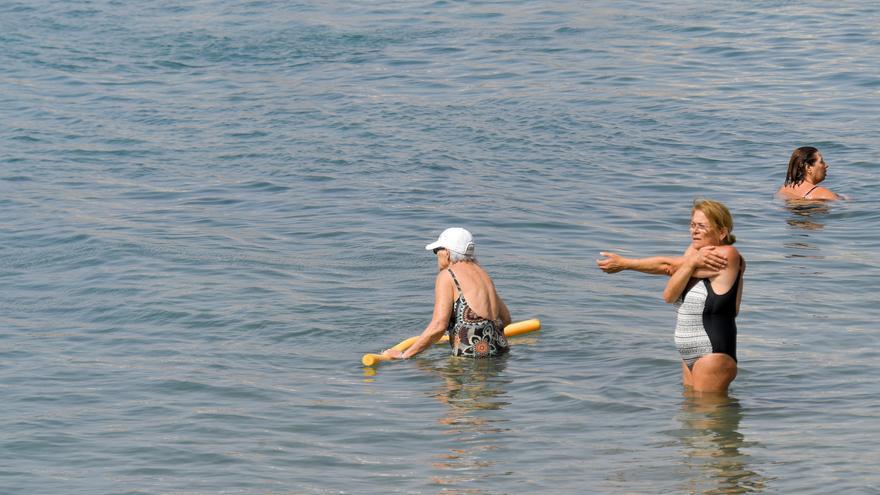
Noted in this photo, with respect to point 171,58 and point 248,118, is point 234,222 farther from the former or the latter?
point 171,58

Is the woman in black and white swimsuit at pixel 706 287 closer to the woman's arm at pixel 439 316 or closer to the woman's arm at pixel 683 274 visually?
the woman's arm at pixel 683 274

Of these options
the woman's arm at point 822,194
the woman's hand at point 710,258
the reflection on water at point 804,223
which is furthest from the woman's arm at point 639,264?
the woman's arm at point 822,194

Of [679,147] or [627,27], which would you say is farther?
[627,27]

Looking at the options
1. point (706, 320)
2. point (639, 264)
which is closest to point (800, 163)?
point (706, 320)

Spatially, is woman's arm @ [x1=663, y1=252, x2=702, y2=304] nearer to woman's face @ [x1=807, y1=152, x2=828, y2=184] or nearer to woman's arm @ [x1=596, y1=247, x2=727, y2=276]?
woman's arm @ [x1=596, y1=247, x2=727, y2=276]

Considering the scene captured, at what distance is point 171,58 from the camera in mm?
28438

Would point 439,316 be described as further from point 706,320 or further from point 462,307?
point 706,320

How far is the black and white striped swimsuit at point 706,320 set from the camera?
28.2 ft

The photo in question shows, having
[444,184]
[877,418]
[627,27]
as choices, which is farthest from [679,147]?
[877,418]

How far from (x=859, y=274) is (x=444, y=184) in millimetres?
6784

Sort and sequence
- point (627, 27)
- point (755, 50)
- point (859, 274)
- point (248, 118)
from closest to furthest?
point (859, 274) → point (248, 118) → point (755, 50) → point (627, 27)

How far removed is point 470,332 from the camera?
10805mm

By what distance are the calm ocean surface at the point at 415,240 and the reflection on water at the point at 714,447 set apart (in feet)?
0.09

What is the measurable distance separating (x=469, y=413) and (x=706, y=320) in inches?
78.4
